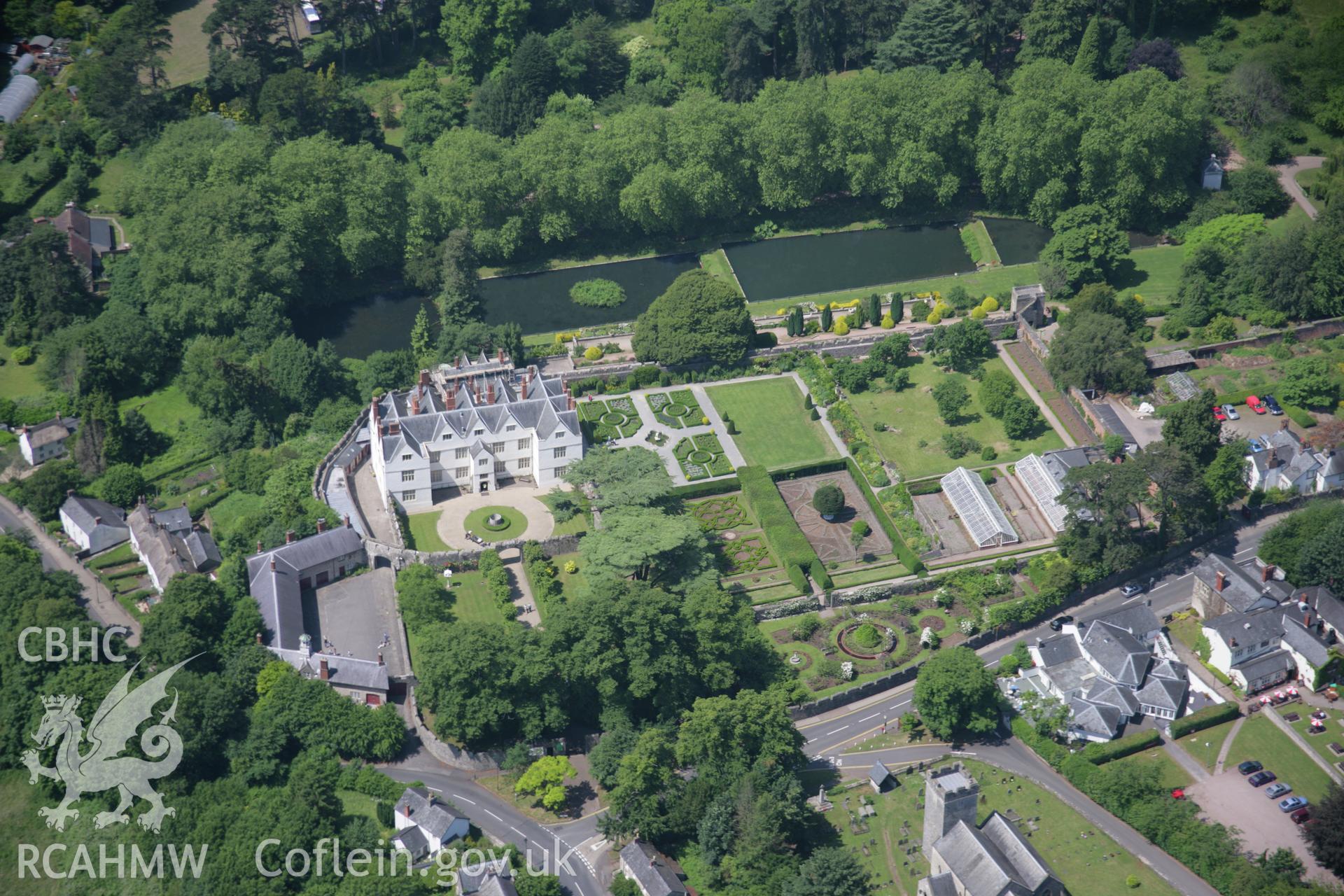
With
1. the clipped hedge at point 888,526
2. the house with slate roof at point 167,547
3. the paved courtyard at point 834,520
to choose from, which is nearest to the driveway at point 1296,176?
the clipped hedge at point 888,526

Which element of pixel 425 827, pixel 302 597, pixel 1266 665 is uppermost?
pixel 425 827

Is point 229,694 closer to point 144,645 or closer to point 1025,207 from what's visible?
point 144,645

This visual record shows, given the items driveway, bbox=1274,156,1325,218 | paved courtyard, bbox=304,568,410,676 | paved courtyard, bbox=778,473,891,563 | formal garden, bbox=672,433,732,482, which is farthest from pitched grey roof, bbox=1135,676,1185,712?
driveway, bbox=1274,156,1325,218

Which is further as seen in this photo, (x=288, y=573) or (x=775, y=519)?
(x=775, y=519)

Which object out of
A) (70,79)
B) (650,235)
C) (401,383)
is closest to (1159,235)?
(650,235)

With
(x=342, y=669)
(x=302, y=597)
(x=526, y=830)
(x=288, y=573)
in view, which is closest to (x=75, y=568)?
(x=288, y=573)

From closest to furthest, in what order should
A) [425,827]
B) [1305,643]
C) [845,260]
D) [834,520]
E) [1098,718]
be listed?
1. [425,827]
2. [1098,718]
3. [1305,643]
4. [834,520]
5. [845,260]

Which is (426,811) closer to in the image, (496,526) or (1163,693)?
(496,526)
